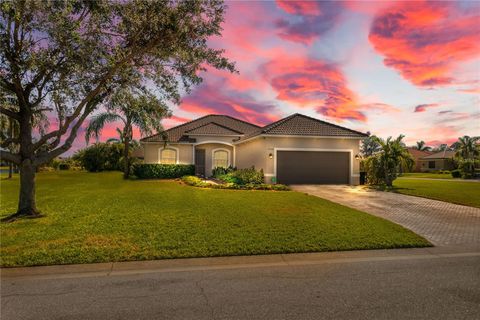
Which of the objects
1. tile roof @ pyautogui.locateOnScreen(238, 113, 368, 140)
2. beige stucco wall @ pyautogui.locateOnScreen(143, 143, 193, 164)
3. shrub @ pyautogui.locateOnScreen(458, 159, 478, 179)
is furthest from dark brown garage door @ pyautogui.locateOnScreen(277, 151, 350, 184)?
shrub @ pyautogui.locateOnScreen(458, 159, 478, 179)

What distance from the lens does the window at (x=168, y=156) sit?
27703mm

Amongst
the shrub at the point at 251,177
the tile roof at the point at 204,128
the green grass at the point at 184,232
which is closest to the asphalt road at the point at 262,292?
the green grass at the point at 184,232

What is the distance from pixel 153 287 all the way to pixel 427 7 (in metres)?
13.0

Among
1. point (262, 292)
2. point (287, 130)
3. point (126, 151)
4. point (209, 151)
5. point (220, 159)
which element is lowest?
point (262, 292)

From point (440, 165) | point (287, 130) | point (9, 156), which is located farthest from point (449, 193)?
point (440, 165)

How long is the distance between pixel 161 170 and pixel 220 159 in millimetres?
5496

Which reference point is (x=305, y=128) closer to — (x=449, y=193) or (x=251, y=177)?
(x=251, y=177)

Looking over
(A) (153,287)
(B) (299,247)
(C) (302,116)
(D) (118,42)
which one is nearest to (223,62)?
(D) (118,42)

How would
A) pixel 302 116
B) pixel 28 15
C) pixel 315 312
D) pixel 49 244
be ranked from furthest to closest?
pixel 302 116 < pixel 28 15 < pixel 49 244 < pixel 315 312

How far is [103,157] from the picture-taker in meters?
43.0

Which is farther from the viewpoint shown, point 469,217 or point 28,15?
point 469,217

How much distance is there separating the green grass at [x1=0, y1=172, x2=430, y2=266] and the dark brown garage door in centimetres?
857

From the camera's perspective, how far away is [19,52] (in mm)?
9133

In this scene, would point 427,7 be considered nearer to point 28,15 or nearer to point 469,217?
point 469,217
